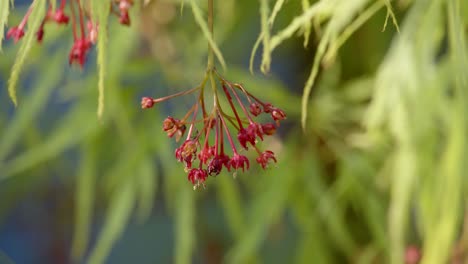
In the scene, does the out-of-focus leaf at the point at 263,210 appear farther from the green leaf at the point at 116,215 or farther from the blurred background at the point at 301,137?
the green leaf at the point at 116,215

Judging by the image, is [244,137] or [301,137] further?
[301,137]

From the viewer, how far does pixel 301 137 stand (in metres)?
Result: 1.28

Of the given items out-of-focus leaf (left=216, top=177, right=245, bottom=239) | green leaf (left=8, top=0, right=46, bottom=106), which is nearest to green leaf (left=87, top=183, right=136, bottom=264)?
out-of-focus leaf (left=216, top=177, right=245, bottom=239)

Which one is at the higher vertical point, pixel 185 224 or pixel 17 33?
pixel 17 33

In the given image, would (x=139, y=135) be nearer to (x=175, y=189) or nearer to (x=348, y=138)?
(x=175, y=189)

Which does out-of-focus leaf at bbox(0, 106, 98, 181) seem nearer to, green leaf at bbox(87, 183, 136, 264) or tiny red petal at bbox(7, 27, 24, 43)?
green leaf at bbox(87, 183, 136, 264)

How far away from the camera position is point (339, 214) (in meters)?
1.23

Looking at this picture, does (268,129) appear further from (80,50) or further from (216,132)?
(80,50)

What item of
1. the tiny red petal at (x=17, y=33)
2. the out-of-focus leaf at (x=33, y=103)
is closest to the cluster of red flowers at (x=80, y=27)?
the tiny red petal at (x=17, y=33)

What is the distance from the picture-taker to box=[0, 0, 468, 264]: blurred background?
3.27 feet

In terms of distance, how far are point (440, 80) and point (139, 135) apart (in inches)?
15.9

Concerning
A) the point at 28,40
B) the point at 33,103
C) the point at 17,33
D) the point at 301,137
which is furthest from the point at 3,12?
the point at 301,137

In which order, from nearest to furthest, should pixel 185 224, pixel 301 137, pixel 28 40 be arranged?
pixel 28 40
pixel 185 224
pixel 301 137

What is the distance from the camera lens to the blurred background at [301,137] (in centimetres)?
100
